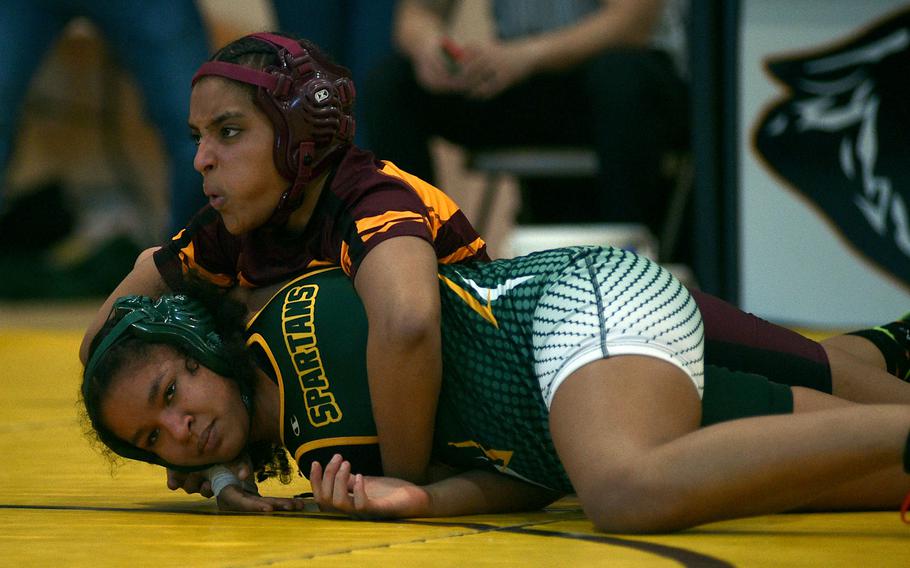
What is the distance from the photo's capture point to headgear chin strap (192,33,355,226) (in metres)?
2.44

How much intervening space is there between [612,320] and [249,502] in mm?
677

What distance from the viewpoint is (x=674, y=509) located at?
1972 millimetres

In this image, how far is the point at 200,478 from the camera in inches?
96.0

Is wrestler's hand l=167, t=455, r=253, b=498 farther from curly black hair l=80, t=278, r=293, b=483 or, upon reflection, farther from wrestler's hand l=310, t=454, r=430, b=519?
wrestler's hand l=310, t=454, r=430, b=519

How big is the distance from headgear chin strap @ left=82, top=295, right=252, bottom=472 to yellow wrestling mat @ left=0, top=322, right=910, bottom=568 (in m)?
0.11

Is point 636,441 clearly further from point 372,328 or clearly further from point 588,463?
point 372,328

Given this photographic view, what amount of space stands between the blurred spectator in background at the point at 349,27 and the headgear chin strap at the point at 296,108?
2.93 meters

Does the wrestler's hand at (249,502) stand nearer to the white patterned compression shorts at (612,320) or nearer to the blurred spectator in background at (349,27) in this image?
the white patterned compression shorts at (612,320)

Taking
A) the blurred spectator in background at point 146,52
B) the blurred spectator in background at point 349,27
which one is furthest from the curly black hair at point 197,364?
the blurred spectator in background at point 349,27

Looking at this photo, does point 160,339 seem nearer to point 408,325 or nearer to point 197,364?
point 197,364

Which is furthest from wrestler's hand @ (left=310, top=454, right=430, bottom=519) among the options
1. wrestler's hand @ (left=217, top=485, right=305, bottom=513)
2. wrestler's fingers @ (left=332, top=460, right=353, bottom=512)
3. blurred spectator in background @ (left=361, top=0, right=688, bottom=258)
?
blurred spectator in background @ (left=361, top=0, right=688, bottom=258)

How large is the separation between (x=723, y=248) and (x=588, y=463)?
328 cm

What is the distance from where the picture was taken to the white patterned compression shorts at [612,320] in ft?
7.04

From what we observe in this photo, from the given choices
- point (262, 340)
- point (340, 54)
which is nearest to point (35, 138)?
point (340, 54)
